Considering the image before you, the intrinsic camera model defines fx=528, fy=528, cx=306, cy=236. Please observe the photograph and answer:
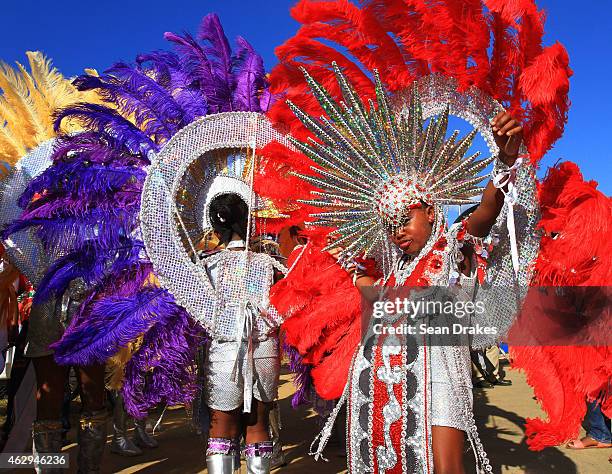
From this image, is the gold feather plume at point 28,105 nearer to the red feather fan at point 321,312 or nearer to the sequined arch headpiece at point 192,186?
the sequined arch headpiece at point 192,186

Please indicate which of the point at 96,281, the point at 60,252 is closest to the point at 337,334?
the point at 96,281

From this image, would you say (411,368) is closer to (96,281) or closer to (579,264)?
(579,264)

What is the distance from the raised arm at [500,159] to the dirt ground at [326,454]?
2076mm

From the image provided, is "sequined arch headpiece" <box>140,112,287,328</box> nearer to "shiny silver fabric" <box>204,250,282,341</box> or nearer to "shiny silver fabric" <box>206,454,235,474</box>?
"shiny silver fabric" <box>204,250,282,341</box>

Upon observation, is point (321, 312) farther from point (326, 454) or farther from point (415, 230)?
point (326, 454)

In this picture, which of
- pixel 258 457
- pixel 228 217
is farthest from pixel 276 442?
pixel 228 217

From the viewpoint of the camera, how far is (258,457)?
2.88 m

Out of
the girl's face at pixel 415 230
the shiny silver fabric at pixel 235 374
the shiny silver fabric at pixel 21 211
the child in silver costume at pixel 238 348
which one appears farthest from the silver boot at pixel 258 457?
the shiny silver fabric at pixel 21 211

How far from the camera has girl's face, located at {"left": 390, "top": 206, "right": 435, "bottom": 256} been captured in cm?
231

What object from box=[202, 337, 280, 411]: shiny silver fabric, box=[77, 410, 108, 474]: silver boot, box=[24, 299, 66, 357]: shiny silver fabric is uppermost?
box=[24, 299, 66, 357]: shiny silver fabric

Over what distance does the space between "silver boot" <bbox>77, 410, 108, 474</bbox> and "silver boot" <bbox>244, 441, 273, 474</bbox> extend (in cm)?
125

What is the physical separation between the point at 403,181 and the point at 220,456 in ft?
5.59

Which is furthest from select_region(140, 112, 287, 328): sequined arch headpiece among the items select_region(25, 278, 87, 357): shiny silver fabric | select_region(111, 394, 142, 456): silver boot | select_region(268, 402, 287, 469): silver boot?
select_region(111, 394, 142, 456): silver boot

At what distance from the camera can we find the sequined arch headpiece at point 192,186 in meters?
Answer: 3.00
